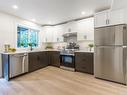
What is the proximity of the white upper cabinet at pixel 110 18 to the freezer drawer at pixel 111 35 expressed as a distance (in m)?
0.15

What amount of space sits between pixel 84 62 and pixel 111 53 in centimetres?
120

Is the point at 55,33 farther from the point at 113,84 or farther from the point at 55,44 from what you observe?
the point at 113,84

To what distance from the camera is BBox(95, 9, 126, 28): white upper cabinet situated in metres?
2.79

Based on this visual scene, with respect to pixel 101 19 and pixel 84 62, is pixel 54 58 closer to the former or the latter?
pixel 84 62

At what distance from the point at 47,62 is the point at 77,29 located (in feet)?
7.56

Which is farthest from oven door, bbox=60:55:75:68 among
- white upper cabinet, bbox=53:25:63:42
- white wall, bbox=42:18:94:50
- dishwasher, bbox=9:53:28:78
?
dishwasher, bbox=9:53:28:78

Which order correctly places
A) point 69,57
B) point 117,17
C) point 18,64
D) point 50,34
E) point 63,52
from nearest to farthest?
point 117,17, point 18,64, point 69,57, point 63,52, point 50,34

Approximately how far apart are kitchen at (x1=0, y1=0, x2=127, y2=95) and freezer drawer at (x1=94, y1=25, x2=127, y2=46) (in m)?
0.03

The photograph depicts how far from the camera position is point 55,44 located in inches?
228

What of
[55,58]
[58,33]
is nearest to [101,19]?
[58,33]

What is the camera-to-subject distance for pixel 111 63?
115 inches

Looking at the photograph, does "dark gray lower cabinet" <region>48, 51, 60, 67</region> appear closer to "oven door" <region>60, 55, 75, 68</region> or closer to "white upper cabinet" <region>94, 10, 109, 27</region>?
"oven door" <region>60, 55, 75, 68</region>

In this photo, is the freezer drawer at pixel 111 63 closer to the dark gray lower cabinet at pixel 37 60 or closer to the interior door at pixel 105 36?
the interior door at pixel 105 36

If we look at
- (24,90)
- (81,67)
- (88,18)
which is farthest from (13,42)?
(88,18)
